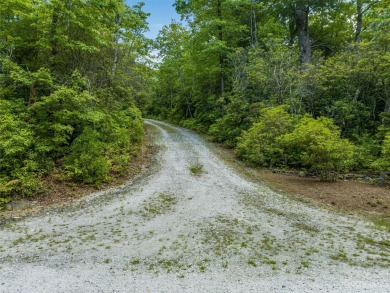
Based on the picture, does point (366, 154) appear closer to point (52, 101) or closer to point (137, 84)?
point (52, 101)

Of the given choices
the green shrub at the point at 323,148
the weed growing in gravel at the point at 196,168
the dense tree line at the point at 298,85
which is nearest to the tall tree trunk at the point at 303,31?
the dense tree line at the point at 298,85

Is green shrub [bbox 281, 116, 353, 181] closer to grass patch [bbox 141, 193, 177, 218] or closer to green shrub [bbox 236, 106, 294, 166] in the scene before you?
green shrub [bbox 236, 106, 294, 166]

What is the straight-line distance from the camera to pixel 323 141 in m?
8.61

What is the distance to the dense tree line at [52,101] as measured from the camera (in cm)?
755

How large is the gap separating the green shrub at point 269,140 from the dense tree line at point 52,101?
5.68 meters

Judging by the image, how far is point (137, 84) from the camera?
16156 millimetres

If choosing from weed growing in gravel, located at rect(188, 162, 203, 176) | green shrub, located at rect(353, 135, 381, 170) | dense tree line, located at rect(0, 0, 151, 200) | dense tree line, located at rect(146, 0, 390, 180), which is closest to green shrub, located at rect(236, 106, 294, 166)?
dense tree line, located at rect(146, 0, 390, 180)

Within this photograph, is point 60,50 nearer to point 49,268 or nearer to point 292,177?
point 49,268

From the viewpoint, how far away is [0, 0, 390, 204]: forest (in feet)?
27.2

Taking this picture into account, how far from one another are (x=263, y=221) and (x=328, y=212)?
6.65 ft

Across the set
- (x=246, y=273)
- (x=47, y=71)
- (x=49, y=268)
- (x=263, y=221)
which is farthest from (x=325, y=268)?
(x=47, y=71)

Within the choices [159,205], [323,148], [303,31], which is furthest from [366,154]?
[303,31]

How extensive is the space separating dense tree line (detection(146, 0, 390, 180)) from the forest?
0.06 m

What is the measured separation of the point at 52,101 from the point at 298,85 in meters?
11.1
